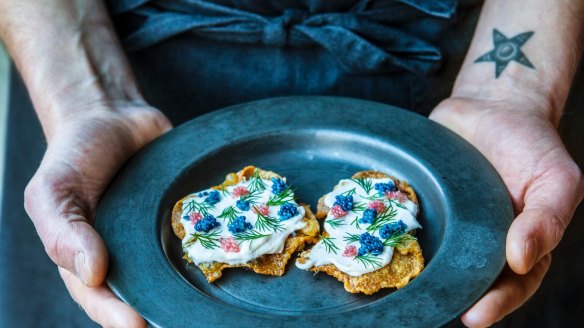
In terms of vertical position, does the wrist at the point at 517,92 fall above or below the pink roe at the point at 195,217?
above

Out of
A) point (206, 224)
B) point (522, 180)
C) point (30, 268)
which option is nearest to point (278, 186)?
point (206, 224)

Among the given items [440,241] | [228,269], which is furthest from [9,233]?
[440,241]

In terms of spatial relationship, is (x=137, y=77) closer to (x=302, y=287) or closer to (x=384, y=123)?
(x=384, y=123)

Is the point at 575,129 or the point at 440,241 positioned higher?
the point at 440,241

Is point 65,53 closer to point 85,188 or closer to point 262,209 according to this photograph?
point 85,188

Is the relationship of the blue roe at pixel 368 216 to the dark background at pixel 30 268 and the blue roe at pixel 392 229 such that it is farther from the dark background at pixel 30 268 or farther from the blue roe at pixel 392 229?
the dark background at pixel 30 268

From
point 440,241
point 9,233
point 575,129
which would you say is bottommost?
point 9,233

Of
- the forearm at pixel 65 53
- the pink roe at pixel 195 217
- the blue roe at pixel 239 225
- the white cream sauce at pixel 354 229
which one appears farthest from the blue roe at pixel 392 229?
the forearm at pixel 65 53
